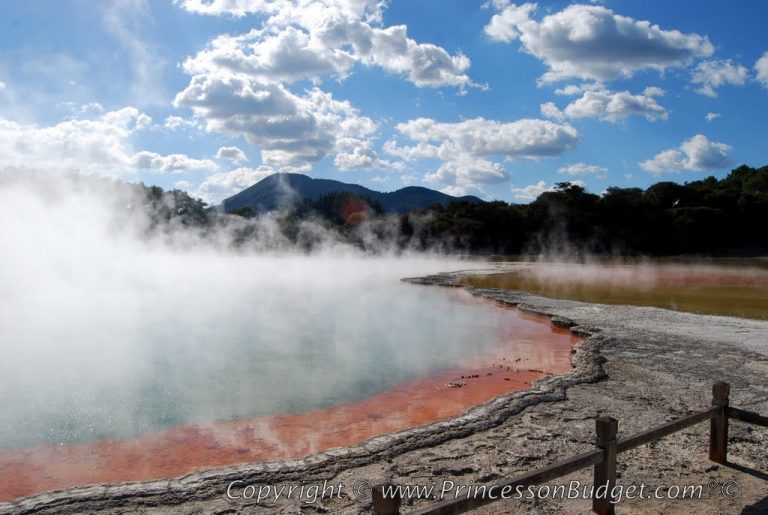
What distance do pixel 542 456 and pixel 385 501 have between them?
2223 millimetres

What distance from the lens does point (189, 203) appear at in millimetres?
41281

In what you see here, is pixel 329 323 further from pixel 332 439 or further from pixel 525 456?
pixel 525 456

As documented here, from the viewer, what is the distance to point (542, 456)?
3.99 meters

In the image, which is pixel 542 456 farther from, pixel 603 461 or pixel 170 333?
pixel 170 333

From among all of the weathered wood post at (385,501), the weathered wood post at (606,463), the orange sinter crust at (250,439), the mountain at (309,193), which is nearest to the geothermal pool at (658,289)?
the orange sinter crust at (250,439)

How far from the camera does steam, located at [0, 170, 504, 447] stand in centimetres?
565

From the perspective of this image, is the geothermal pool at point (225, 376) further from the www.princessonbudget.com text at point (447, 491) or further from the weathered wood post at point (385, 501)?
the weathered wood post at point (385, 501)

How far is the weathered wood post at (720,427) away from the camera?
3643 millimetres

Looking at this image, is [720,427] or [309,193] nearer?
[720,427]

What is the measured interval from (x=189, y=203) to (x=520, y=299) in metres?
33.3

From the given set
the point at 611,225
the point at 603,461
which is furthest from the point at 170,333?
the point at 611,225
